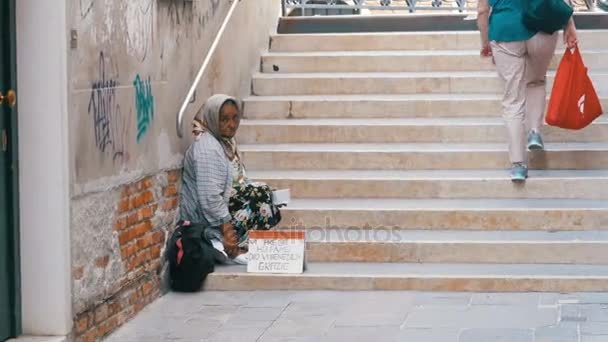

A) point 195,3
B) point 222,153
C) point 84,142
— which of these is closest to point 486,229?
point 222,153

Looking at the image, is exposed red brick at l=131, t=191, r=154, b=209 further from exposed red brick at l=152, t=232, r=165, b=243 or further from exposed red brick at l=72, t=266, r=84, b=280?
exposed red brick at l=72, t=266, r=84, b=280

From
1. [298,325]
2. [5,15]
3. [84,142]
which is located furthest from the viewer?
[298,325]

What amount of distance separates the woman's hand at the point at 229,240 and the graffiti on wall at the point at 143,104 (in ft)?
3.04

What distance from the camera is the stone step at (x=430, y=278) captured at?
27.1 ft

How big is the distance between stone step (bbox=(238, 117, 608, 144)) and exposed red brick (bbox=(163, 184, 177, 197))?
1897 mm

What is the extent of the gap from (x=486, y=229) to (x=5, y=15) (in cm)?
393

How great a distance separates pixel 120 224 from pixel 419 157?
3108 mm

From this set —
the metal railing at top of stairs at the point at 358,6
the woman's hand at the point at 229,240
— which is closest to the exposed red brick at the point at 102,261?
the woman's hand at the point at 229,240

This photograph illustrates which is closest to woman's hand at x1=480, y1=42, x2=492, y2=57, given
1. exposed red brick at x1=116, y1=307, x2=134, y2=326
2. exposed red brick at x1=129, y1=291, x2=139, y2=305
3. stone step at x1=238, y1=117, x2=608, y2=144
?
stone step at x1=238, y1=117, x2=608, y2=144

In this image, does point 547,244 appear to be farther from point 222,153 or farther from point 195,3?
point 195,3

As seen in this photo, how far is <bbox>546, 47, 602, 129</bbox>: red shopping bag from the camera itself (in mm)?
9586

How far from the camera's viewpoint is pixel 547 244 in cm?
873

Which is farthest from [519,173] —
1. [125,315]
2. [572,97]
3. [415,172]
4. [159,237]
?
[125,315]

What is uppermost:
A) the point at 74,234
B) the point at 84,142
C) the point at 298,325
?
the point at 84,142
